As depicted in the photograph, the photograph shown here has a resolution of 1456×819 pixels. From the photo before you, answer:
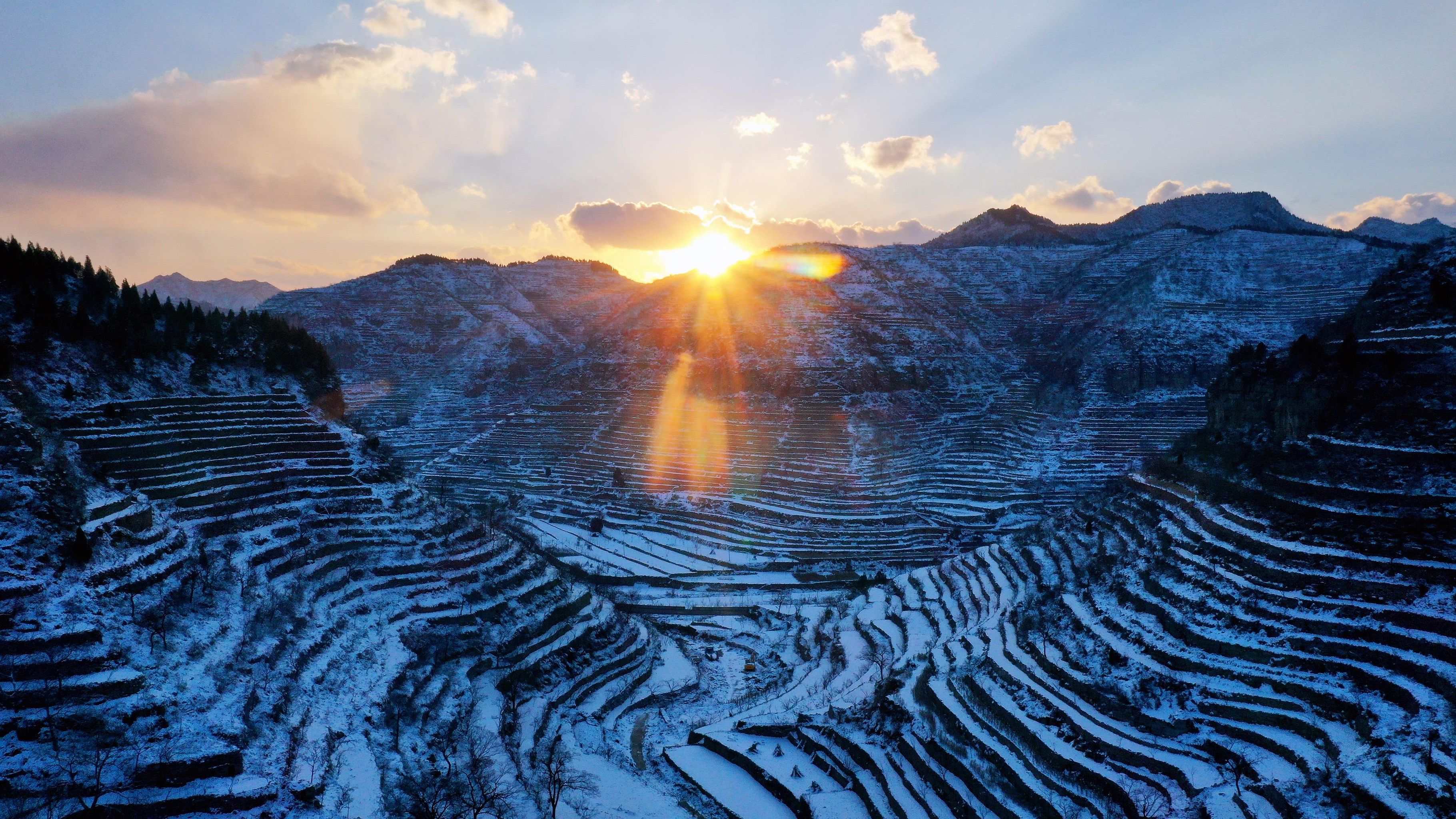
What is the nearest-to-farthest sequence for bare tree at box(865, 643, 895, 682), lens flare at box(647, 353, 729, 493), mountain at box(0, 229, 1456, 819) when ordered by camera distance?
mountain at box(0, 229, 1456, 819) < bare tree at box(865, 643, 895, 682) < lens flare at box(647, 353, 729, 493)

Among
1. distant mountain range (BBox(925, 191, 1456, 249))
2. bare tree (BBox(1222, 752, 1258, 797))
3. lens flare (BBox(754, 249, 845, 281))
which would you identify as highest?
distant mountain range (BBox(925, 191, 1456, 249))

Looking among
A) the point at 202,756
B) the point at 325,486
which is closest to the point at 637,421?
the point at 325,486

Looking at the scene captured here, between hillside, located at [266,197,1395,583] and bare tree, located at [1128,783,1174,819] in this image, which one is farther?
hillside, located at [266,197,1395,583]

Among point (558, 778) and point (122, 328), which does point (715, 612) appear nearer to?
point (558, 778)

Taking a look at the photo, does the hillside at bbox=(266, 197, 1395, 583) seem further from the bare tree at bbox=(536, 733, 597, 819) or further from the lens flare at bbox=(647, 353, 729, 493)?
the bare tree at bbox=(536, 733, 597, 819)

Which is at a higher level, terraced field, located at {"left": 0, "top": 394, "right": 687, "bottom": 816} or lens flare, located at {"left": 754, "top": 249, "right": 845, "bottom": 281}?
lens flare, located at {"left": 754, "top": 249, "right": 845, "bottom": 281}

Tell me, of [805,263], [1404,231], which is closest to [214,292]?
[805,263]

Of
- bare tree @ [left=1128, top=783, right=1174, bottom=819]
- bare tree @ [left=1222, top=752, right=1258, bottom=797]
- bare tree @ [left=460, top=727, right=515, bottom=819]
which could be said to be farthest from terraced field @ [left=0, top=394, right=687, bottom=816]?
bare tree @ [left=1222, top=752, right=1258, bottom=797]

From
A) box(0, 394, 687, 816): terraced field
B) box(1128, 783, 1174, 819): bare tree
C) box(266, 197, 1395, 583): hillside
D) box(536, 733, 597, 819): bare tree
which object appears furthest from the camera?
box(266, 197, 1395, 583): hillside
